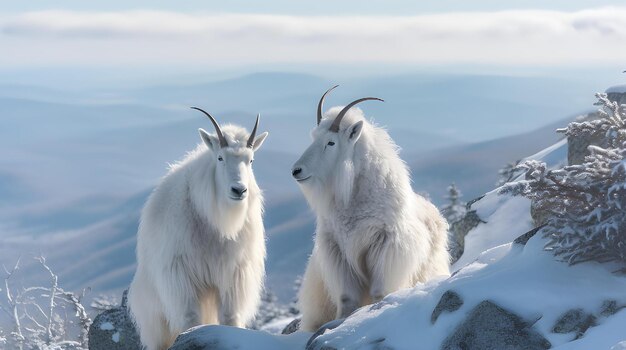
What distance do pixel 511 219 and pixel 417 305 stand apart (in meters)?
8.22

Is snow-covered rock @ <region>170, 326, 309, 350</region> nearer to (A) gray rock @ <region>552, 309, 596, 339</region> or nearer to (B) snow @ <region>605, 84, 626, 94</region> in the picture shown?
(A) gray rock @ <region>552, 309, 596, 339</region>

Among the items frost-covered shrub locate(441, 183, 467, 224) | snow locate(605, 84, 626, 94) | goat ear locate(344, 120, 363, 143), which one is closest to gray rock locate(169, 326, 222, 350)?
goat ear locate(344, 120, 363, 143)

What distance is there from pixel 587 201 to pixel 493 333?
132 cm

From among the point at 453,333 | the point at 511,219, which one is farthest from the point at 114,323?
the point at 453,333

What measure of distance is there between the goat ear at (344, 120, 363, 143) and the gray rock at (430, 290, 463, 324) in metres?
2.61

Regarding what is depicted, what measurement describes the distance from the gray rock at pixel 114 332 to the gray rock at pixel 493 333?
7.31m

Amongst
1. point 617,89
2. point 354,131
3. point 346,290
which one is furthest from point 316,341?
point 617,89

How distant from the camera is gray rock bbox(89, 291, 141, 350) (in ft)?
40.8

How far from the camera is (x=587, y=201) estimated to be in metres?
6.51

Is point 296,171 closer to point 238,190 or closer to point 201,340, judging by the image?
point 238,190

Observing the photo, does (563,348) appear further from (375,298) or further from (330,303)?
(330,303)

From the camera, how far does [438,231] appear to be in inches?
369

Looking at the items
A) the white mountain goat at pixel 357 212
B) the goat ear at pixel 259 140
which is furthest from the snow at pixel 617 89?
the goat ear at pixel 259 140

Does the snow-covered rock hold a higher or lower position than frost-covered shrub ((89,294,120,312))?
higher
